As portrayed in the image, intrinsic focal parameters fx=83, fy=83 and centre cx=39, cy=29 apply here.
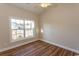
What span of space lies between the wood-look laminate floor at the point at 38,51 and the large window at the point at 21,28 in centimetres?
14

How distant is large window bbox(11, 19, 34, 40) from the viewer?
1.03 m

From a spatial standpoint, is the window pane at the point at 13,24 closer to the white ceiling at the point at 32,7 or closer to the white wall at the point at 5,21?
the white wall at the point at 5,21

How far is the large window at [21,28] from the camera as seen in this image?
1025 millimetres

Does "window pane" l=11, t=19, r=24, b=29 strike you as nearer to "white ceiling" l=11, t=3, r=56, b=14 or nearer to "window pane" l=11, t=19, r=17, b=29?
"window pane" l=11, t=19, r=17, b=29

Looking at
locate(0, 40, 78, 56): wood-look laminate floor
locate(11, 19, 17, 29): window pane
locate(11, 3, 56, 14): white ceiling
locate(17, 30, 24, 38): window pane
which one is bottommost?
locate(0, 40, 78, 56): wood-look laminate floor

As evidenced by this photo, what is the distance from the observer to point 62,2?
41.0 inches

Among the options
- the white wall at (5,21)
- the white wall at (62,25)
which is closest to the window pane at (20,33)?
the white wall at (5,21)

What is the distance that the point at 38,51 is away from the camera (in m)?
1.09

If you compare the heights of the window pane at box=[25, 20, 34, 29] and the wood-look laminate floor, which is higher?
the window pane at box=[25, 20, 34, 29]

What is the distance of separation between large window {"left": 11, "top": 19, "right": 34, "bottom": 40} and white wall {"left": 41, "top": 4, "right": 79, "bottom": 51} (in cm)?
18

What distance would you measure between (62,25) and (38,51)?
463 mm

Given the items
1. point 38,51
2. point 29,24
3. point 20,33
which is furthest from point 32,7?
point 38,51

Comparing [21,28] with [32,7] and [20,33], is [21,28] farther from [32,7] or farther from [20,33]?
[32,7]

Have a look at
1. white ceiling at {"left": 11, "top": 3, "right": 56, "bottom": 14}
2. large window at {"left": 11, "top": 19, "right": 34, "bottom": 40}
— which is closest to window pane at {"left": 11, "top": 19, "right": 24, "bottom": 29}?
large window at {"left": 11, "top": 19, "right": 34, "bottom": 40}
